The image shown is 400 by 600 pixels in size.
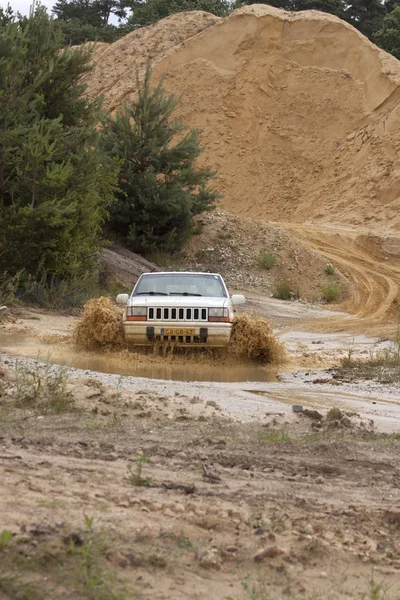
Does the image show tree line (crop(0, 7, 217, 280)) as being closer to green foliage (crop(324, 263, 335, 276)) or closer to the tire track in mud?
the tire track in mud

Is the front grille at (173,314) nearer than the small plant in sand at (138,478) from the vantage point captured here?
No

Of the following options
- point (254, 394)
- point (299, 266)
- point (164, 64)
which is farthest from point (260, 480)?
point (164, 64)

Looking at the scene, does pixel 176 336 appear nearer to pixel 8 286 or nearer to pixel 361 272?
pixel 8 286

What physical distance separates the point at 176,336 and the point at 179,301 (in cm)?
54

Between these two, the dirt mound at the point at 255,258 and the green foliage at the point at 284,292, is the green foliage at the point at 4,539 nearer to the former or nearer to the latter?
the green foliage at the point at 284,292

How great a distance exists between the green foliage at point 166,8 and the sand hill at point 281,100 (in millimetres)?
8456

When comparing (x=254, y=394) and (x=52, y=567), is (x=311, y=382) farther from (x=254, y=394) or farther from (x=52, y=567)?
(x=52, y=567)

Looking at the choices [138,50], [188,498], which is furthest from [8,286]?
[138,50]

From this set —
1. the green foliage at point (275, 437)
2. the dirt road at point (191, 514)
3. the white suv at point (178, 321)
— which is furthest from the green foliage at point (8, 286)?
the green foliage at point (275, 437)

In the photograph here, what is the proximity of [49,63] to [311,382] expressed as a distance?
1207 centimetres

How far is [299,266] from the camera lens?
89.9 ft

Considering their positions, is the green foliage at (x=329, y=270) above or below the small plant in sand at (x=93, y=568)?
above

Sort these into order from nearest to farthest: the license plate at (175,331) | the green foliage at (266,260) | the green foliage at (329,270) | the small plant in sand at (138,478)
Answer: the small plant in sand at (138,478) → the license plate at (175,331) → the green foliage at (266,260) → the green foliage at (329,270)

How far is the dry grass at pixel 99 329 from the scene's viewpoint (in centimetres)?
1241
